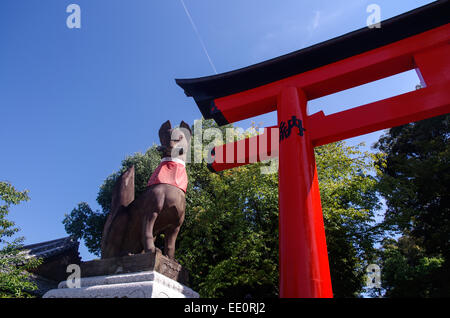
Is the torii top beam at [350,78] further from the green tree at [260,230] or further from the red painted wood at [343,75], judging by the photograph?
the green tree at [260,230]

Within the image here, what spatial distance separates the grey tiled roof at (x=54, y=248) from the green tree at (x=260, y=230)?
5192mm

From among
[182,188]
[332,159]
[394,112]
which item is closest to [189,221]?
[332,159]

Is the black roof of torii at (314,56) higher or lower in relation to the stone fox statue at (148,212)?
higher

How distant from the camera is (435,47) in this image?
4.13m

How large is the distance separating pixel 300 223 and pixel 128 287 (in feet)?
6.62

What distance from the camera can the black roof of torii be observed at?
4.20m

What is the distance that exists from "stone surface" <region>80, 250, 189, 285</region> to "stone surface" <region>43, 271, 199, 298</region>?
0.07 meters

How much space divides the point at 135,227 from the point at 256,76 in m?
3.38

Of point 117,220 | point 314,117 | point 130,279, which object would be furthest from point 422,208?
point 130,279

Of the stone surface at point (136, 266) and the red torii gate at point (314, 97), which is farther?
the red torii gate at point (314, 97)

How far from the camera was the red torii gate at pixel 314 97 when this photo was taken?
324cm

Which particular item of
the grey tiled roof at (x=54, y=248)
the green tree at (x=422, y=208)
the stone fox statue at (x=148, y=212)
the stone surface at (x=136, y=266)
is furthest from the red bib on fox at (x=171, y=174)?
the grey tiled roof at (x=54, y=248)
